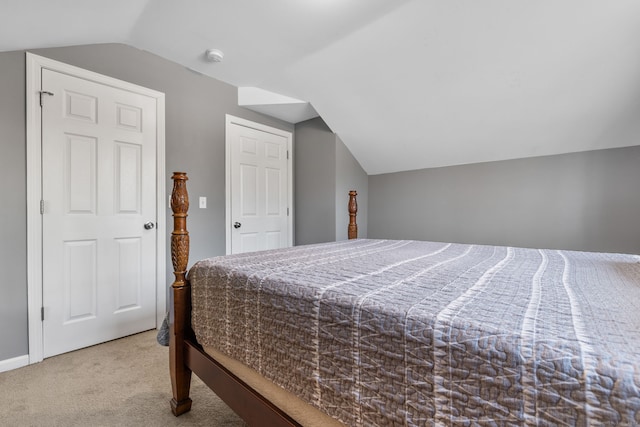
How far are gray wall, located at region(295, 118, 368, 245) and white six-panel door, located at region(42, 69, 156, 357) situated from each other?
165cm

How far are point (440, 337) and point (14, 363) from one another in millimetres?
2640

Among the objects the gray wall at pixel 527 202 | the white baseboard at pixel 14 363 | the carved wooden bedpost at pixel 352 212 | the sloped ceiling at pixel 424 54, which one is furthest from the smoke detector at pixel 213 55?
the white baseboard at pixel 14 363

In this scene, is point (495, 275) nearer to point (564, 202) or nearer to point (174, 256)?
point (174, 256)

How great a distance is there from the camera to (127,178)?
2357mm

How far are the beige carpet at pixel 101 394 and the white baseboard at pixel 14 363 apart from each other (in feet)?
0.11

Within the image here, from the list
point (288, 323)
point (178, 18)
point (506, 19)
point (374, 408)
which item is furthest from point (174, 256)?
point (506, 19)

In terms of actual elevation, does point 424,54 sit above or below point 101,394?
above

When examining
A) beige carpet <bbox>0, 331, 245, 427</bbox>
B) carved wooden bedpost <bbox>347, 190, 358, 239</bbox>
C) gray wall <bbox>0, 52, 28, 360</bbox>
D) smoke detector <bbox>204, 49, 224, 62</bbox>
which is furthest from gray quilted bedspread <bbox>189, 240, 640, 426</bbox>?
smoke detector <bbox>204, 49, 224, 62</bbox>

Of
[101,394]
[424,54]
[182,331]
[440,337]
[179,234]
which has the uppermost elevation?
[424,54]

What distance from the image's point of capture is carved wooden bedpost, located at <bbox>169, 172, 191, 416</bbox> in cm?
137

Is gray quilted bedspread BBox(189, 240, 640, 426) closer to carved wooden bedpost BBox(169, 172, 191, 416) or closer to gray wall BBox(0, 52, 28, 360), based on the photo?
carved wooden bedpost BBox(169, 172, 191, 416)

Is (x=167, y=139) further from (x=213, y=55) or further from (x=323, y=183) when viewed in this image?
(x=323, y=183)

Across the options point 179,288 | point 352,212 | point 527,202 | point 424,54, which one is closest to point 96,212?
point 179,288

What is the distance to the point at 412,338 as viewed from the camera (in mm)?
631
